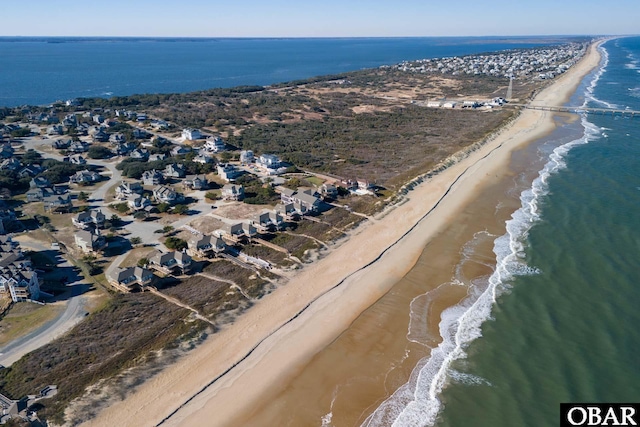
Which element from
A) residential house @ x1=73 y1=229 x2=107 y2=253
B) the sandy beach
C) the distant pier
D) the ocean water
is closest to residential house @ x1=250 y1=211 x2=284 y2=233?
the sandy beach

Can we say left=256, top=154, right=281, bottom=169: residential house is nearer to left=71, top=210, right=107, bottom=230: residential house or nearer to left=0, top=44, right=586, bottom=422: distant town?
left=0, top=44, right=586, bottom=422: distant town

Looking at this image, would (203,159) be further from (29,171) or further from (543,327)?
(543,327)

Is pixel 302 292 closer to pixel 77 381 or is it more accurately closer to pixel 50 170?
pixel 77 381

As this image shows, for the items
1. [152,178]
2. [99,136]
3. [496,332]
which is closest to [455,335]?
[496,332]

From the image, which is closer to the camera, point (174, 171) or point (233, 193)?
point (233, 193)

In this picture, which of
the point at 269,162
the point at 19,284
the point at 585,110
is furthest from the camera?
the point at 585,110

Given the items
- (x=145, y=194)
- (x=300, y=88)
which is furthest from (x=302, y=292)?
(x=300, y=88)
